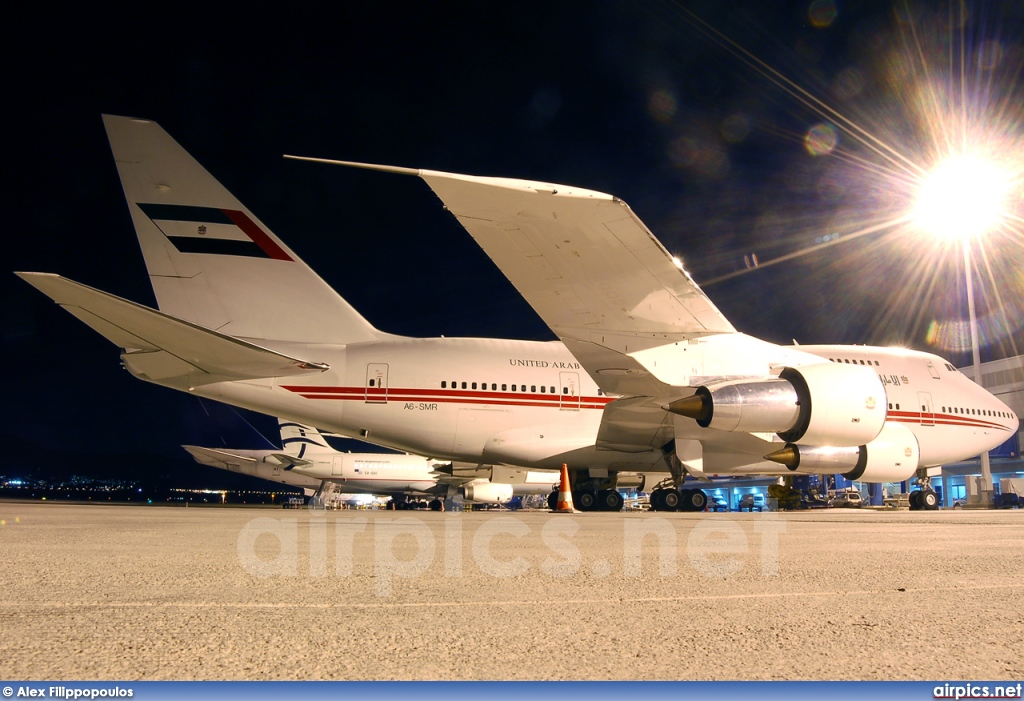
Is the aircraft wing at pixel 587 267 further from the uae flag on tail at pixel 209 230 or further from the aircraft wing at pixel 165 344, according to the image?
the uae flag on tail at pixel 209 230

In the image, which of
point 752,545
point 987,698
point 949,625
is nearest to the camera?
point 987,698

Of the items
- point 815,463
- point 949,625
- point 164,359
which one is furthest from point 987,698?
point 164,359

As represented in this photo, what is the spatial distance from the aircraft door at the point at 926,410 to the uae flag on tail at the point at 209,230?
15.2 m

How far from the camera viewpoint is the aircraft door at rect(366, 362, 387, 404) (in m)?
13.9

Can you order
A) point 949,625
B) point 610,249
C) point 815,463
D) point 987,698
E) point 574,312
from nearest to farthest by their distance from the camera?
1. point 987,698
2. point 949,625
3. point 610,249
4. point 574,312
5. point 815,463

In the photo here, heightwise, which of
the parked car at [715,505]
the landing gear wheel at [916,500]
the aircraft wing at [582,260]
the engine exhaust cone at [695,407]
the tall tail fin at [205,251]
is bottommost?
the parked car at [715,505]

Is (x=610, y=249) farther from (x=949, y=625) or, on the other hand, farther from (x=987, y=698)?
(x=987, y=698)

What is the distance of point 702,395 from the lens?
9305 mm

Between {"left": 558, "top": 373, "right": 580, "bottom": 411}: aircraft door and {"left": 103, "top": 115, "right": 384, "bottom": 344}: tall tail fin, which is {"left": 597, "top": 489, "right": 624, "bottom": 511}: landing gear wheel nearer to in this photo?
{"left": 558, "top": 373, "right": 580, "bottom": 411}: aircraft door

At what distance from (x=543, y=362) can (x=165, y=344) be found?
7.83m

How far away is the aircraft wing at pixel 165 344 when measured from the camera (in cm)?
905

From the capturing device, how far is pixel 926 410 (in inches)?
648

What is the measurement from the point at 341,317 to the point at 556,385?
489cm

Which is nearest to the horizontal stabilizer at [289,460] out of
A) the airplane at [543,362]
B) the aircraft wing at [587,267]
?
the airplane at [543,362]
